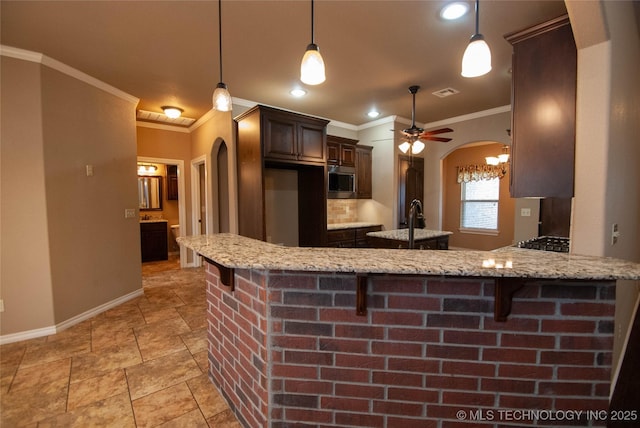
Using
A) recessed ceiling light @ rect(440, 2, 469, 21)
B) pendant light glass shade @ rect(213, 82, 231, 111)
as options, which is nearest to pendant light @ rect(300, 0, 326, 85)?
pendant light glass shade @ rect(213, 82, 231, 111)

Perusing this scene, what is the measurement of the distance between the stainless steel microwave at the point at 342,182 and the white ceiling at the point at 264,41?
130cm

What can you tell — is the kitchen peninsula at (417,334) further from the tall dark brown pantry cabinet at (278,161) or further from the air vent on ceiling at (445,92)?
the air vent on ceiling at (445,92)

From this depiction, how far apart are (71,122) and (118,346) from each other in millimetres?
2356

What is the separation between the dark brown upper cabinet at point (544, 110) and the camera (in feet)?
5.76

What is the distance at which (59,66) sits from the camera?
2734 mm

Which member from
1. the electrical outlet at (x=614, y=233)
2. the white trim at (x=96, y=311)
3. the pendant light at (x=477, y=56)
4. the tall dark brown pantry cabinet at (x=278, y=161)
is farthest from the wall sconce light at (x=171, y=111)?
the electrical outlet at (x=614, y=233)

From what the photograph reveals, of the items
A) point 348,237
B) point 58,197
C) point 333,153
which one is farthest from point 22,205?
point 348,237

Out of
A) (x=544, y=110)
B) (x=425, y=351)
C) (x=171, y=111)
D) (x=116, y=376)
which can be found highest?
(x=171, y=111)

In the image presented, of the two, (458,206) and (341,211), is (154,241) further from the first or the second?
(458,206)

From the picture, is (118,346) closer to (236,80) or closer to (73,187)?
(73,187)

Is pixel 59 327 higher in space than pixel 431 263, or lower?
lower

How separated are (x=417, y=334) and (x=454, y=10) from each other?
2.25 metres

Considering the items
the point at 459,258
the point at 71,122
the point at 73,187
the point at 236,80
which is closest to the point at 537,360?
the point at 459,258

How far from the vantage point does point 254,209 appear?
3.50 meters
